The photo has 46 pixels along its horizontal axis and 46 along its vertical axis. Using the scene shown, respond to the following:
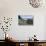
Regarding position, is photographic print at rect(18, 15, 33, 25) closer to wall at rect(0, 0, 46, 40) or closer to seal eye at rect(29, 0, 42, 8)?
wall at rect(0, 0, 46, 40)

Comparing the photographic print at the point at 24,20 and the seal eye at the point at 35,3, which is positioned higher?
the seal eye at the point at 35,3

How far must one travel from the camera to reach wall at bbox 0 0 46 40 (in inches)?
175

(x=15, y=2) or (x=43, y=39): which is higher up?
(x=15, y=2)

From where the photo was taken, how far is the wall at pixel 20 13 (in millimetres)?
4445

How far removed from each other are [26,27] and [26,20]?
246 millimetres

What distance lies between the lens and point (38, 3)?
179 inches

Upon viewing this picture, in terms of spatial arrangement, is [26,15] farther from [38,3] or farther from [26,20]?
[38,3]

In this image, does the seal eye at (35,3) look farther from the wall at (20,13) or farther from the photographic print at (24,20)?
the photographic print at (24,20)

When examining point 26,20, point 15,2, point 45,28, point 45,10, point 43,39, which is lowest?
point 43,39

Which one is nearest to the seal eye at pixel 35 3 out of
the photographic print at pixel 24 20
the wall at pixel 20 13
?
the wall at pixel 20 13

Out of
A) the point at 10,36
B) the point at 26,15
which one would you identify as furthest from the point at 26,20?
the point at 10,36

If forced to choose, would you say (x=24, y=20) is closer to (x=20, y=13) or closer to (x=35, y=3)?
(x=20, y=13)

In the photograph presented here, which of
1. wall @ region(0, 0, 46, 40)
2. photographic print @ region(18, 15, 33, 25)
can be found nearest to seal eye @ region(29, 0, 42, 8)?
wall @ region(0, 0, 46, 40)

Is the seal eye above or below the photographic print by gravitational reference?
above
